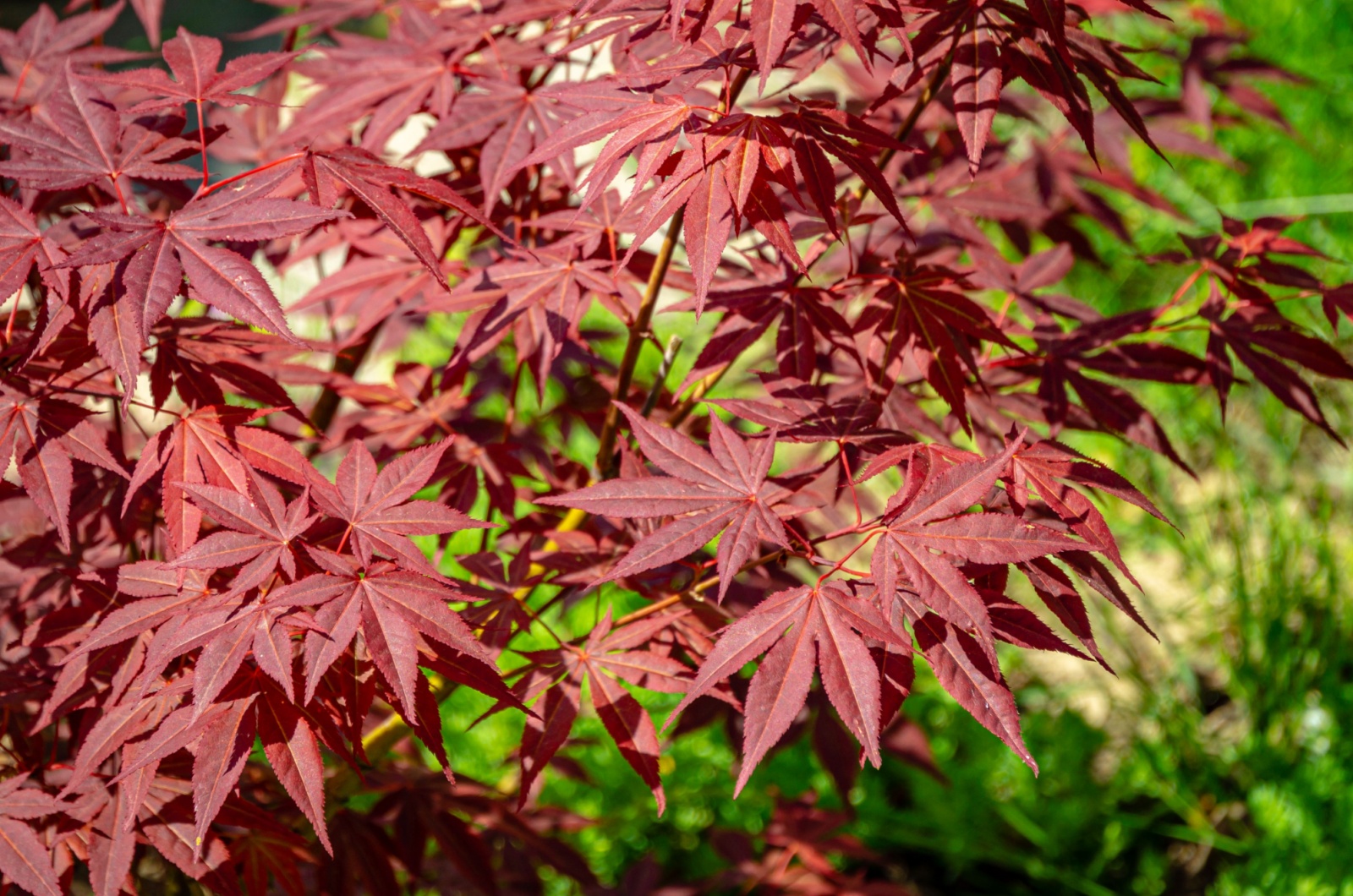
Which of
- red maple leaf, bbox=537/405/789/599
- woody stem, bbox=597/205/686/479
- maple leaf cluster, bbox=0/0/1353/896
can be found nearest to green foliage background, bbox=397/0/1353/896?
maple leaf cluster, bbox=0/0/1353/896

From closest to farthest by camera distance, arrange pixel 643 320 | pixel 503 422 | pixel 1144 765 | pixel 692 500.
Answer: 1. pixel 692 500
2. pixel 643 320
3. pixel 503 422
4. pixel 1144 765

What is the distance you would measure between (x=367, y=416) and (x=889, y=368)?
2.63ft

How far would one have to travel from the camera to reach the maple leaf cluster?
95cm

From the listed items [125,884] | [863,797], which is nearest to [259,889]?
[125,884]

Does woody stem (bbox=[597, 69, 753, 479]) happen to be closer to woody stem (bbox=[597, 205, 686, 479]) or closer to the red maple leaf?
woody stem (bbox=[597, 205, 686, 479])

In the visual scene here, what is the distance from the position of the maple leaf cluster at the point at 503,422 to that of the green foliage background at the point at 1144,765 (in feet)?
3.14

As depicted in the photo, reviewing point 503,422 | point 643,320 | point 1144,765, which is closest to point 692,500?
point 643,320

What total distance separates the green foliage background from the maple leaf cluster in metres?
0.96

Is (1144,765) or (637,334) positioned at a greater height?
(637,334)

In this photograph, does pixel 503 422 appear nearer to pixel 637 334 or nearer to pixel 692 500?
pixel 637 334

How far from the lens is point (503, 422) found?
5.86ft

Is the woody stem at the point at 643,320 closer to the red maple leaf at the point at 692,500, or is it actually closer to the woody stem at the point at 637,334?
the woody stem at the point at 637,334

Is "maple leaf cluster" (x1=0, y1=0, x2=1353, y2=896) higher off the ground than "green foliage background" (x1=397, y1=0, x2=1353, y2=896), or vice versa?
"maple leaf cluster" (x1=0, y1=0, x2=1353, y2=896)

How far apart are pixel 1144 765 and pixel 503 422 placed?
1.90m
